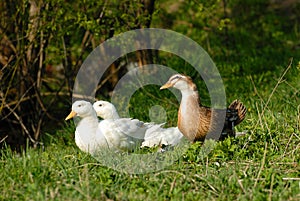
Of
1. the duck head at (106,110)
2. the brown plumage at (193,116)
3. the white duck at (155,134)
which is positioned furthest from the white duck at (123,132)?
the brown plumage at (193,116)

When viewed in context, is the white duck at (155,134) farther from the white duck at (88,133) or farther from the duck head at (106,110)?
the duck head at (106,110)

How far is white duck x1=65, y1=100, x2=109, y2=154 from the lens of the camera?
18.0 ft

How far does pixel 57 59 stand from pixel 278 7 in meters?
5.93

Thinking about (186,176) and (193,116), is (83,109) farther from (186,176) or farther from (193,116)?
(186,176)

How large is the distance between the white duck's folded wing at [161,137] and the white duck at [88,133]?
Answer: 427mm

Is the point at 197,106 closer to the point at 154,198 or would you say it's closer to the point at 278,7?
the point at 154,198

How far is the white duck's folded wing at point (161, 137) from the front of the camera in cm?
573

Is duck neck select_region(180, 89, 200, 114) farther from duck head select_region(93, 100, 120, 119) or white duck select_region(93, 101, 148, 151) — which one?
duck head select_region(93, 100, 120, 119)

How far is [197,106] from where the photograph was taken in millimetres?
5242

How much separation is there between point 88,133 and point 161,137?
665mm

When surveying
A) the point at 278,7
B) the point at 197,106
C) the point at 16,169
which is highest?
the point at 278,7

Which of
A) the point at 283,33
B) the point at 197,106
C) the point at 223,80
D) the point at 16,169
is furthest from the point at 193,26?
the point at 16,169

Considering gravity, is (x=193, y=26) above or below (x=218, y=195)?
above

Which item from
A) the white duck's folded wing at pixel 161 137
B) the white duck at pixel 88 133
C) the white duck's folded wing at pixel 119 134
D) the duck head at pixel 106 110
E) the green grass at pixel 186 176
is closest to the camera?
the green grass at pixel 186 176
